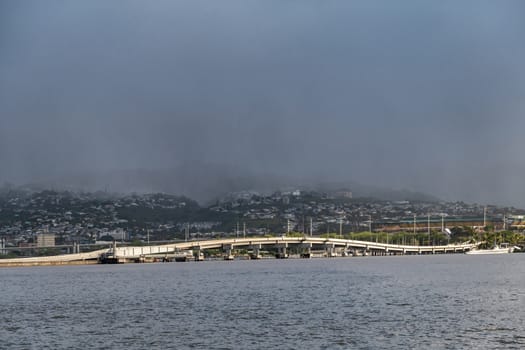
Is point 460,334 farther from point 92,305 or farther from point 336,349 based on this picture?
point 92,305

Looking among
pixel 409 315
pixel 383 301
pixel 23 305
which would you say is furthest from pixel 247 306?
pixel 23 305

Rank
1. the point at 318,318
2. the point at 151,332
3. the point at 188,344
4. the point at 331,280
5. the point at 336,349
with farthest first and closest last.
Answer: the point at 331,280 < the point at 318,318 < the point at 151,332 < the point at 188,344 < the point at 336,349

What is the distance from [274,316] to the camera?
60.4 metres

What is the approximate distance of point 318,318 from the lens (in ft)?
192

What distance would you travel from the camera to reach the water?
4850 centimetres

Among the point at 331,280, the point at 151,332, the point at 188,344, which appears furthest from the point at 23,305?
the point at 331,280

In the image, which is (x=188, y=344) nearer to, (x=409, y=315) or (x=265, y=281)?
(x=409, y=315)

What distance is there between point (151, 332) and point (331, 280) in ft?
170

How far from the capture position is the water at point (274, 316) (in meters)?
48.5

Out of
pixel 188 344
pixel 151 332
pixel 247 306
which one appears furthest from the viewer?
pixel 247 306

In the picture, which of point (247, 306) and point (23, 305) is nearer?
point (247, 306)

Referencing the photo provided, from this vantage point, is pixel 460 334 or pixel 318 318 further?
pixel 318 318

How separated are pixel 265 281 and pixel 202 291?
17239 mm

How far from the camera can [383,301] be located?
70.4 meters
